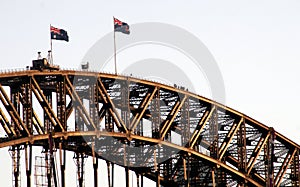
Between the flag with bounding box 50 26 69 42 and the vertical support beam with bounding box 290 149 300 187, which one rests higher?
the flag with bounding box 50 26 69 42

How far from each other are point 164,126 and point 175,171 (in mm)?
13500

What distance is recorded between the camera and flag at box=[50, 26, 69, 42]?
126m

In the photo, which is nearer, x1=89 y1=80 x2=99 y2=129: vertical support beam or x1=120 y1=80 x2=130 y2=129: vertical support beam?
x1=89 y1=80 x2=99 y2=129: vertical support beam

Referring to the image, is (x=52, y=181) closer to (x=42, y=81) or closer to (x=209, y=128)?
(x=42, y=81)

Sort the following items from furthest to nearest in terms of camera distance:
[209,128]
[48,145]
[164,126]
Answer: [209,128]
[164,126]
[48,145]

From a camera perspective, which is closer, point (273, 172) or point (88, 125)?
point (88, 125)

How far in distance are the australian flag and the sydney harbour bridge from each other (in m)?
6.78

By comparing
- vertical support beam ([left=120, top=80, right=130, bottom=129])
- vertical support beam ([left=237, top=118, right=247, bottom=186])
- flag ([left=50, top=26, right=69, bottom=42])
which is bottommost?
vertical support beam ([left=237, top=118, right=247, bottom=186])

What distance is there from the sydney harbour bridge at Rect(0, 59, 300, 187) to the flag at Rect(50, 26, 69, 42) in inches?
176

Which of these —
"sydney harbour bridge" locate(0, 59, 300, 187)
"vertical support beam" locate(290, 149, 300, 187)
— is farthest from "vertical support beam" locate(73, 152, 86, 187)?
"vertical support beam" locate(290, 149, 300, 187)

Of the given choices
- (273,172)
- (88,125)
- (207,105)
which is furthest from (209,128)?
(88,125)

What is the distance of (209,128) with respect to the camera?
147 m

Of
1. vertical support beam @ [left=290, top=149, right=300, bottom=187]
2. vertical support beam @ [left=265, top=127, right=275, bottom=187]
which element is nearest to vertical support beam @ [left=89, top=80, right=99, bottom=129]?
vertical support beam @ [left=265, top=127, right=275, bottom=187]

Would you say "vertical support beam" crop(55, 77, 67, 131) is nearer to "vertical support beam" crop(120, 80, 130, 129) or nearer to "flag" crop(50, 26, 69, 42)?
"flag" crop(50, 26, 69, 42)
